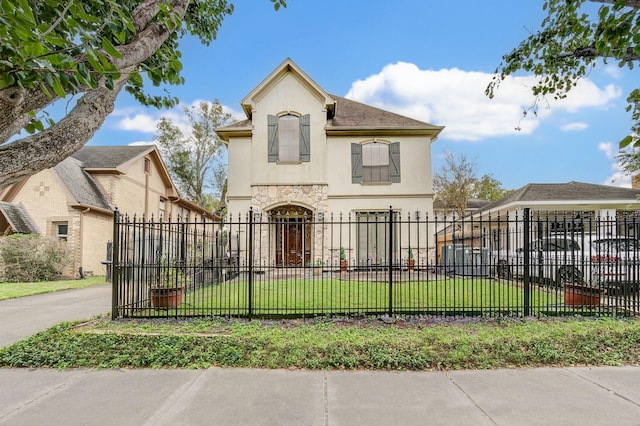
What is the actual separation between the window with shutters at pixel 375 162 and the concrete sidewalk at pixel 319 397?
38.1ft

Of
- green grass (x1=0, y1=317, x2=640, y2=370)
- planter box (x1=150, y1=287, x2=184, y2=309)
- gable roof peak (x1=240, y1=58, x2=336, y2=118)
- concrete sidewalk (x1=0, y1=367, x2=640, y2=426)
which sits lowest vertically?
concrete sidewalk (x1=0, y1=367, x2=640, y2=426)

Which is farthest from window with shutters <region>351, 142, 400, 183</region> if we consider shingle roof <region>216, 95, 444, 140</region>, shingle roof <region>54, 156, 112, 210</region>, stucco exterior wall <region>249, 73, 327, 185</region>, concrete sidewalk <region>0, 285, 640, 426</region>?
shingle roof <region>54, 156, 112, 210</region>

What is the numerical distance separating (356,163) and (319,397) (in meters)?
12.6

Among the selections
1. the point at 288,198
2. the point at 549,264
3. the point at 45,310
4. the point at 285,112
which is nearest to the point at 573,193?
the point at 549,264

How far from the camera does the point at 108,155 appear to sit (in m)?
20.7

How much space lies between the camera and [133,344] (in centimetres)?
534

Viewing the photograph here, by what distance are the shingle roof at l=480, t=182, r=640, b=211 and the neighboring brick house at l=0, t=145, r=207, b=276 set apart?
1869cm

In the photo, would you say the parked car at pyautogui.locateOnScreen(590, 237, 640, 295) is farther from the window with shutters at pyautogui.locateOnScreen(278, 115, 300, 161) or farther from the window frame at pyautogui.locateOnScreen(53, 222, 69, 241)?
the window frame at pyautogui.locateOnScreen(53, 222, 69, 241)

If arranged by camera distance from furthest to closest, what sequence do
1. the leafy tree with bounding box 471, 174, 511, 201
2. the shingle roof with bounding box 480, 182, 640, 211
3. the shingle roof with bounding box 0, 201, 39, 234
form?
the leafy tree with bounding box 471, 174, 511, 201 → the shingle roof with bounding box 480, 182, 640, 211 → the shingle roof with bounding box 0, 201, 39, 234

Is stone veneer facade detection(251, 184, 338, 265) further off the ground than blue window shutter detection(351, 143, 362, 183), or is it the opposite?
blue window shutter detection(351, 143, 362, 183)

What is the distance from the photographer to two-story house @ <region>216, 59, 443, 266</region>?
1542 centimetres

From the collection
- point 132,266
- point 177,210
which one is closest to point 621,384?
point 132,266

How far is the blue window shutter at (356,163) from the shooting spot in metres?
15.7

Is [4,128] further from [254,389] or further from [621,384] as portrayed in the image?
[621,384]
